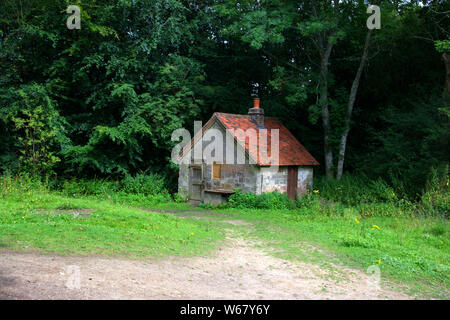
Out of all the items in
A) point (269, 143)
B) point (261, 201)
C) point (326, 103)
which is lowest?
point (261, 201)

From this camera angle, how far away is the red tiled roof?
1814 centimetres

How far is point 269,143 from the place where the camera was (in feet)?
63.7

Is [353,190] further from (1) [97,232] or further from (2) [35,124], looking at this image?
(2) [35,124]

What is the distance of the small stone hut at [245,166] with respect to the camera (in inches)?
712

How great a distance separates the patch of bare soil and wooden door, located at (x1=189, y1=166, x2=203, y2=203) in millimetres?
11679

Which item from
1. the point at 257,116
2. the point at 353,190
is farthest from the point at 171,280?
the point at 257,116

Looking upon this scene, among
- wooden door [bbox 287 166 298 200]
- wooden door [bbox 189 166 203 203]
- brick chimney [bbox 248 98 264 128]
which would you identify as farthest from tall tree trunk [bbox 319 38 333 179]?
wooden door [bbox 189 166 203 203]

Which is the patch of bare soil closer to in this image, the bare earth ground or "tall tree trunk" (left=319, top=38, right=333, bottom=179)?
the bare earth ground

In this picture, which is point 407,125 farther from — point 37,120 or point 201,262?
point 37,120

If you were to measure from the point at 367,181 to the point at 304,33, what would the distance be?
7.32m

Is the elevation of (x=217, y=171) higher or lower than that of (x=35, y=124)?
lower

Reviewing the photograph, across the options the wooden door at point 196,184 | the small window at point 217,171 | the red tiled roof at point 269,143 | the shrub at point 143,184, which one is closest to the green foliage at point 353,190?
the red tiled roof at point 269,143

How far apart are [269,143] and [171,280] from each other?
13520mm
